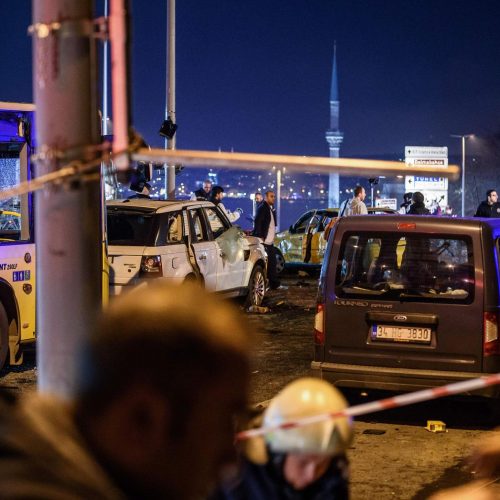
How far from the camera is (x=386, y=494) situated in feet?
21.0

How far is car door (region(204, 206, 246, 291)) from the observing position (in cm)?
1455

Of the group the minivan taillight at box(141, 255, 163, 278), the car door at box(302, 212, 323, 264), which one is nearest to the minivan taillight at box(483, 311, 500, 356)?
the minivan taillight at box(141, 255, 163, 278)

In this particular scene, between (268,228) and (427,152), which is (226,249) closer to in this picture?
(268,228)

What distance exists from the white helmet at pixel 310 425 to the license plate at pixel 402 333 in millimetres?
5380

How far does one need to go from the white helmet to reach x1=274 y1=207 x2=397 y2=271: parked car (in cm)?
1961

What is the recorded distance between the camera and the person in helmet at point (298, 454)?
2729 mm

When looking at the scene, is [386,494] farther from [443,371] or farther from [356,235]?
[356,235]

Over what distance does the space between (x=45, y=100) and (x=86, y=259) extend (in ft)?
2.14

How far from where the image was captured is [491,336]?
25.7 ft

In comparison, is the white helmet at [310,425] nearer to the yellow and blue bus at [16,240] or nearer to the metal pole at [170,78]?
the yellow and blue bus at [16,240]

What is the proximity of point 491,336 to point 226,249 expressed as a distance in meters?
7.32

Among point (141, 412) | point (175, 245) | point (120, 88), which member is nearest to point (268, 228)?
point (175, 245)

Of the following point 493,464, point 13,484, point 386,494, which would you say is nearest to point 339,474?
point 493,464

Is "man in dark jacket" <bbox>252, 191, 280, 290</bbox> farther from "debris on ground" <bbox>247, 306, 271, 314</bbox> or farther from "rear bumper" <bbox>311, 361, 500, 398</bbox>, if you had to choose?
"rear bumper" <bbox>311, 361, 500, 398</bbox>
